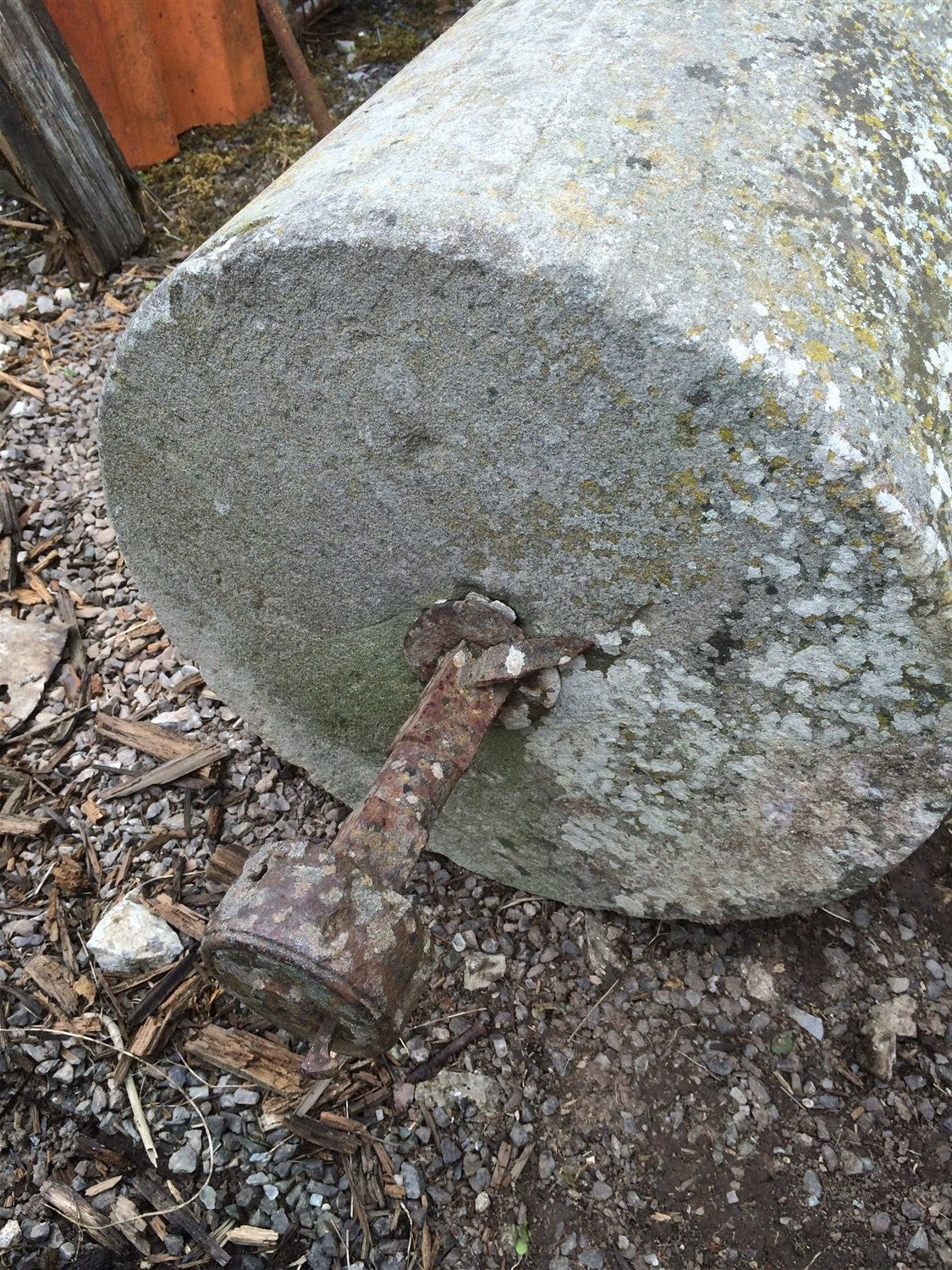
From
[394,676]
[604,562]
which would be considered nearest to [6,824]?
[394,676]

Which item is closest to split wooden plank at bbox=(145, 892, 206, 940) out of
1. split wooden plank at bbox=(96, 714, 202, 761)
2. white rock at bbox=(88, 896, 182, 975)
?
white rock at bbox=(88, 896, 182, 975)

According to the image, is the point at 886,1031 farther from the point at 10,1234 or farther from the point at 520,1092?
the point at 10,1234

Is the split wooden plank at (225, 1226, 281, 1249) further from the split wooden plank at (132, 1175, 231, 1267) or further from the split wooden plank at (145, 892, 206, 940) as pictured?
the split wooden plank at (145, 892, 206, 940)

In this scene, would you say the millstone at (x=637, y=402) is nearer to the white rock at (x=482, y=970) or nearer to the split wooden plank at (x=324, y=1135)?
the white rock at (x=482, y=970)

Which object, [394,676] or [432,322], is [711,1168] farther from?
[432,322]

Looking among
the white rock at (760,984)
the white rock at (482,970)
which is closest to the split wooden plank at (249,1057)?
the white rock at (482,970)

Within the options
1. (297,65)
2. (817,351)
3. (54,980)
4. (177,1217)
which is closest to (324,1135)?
(177,1217)
